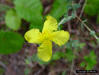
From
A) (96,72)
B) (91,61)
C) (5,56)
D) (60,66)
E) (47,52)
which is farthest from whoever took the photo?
(5,56)

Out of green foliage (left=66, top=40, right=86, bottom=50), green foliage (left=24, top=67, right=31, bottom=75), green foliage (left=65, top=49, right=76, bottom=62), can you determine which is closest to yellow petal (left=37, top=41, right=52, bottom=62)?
green foliage (left=66, top=40, right=86, bottom=50)

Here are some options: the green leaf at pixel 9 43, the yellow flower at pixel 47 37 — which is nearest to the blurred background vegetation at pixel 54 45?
the green leaf at pixel 9 43

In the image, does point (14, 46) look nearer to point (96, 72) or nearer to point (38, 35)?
point (38, 35)

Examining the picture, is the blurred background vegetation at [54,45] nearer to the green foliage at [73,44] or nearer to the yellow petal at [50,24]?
the green foliage at [73,44]

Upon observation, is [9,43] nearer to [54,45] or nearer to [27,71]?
[54,45]

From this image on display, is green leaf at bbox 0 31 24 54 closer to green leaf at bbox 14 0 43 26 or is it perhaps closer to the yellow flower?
green leaf at bbox 14 0 43 26

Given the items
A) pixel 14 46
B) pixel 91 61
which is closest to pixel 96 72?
pixel 91 61

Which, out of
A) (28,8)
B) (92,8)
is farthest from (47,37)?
(92,8)
